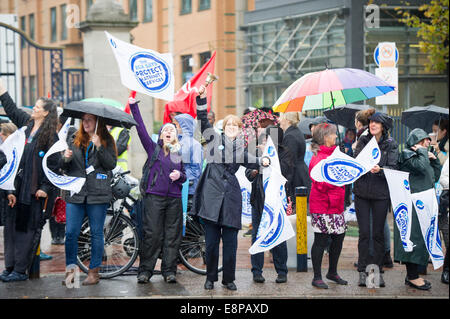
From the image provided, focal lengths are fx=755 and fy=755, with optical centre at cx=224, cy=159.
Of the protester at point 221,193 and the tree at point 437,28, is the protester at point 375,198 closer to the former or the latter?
the protester at point 221,193

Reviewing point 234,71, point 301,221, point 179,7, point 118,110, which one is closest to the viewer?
point 118,110

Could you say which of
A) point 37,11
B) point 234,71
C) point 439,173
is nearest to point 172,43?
point 234,71

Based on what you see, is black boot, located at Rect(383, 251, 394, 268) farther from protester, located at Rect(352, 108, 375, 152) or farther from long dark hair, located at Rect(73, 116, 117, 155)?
long dark hair, located at Rect(73, 116, 117, 155)

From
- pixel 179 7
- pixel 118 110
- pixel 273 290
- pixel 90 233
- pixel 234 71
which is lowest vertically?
pixel 273 290

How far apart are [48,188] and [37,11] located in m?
39.8

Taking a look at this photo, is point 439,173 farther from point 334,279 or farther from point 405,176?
point 334,279

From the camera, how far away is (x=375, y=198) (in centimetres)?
823

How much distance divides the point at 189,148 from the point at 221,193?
108 cm

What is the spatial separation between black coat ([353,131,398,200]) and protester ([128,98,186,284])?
196 cm

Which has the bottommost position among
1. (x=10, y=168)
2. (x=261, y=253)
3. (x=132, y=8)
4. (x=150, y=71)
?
(x=261, y=253)

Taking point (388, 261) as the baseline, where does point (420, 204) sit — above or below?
above

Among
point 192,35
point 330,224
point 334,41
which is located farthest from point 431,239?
point 192,35

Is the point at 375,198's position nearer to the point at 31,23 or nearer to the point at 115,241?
the point at 115,241

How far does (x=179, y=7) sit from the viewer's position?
36156 mm
